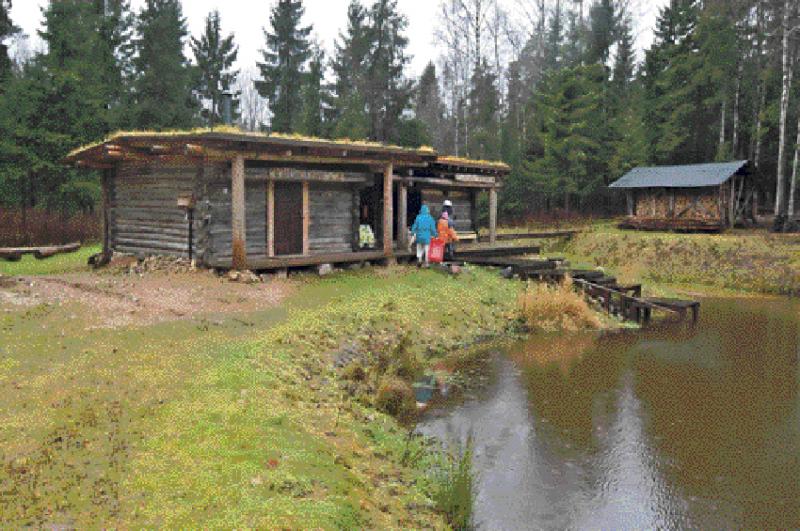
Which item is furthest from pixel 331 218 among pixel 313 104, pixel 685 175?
pixel 685 175

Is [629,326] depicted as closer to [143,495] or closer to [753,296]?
[753,296]

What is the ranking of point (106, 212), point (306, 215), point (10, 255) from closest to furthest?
point (306, 215), point (10, 255), point (106, 212)

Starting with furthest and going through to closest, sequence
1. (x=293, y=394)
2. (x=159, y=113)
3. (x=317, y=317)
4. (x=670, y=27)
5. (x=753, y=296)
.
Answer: (x=670, y=27) < (x=159, y=113) < (x=753, y=296) < (x=317, y=317) < (x=293, y=394)

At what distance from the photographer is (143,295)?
42.3ft

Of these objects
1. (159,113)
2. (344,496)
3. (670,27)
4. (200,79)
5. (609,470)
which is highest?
(670,27)

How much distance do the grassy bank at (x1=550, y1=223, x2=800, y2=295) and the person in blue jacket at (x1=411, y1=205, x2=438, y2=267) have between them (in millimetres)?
8746

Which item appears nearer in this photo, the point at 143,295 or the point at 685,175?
the point at 143,295

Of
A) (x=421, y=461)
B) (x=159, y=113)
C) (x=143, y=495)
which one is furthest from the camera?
(x=159, y=113)

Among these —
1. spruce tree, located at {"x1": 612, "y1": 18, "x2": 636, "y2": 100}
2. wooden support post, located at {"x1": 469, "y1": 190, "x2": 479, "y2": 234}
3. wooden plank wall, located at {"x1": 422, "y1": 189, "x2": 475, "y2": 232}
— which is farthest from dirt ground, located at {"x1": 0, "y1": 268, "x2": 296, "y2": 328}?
spruce tree, located at {"x1": 612, "y1": 18, "x2": 636, "y2": 100}

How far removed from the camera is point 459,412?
941cm

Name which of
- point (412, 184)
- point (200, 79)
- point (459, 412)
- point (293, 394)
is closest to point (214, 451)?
point (293, 394)

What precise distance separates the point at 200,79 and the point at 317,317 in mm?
36682

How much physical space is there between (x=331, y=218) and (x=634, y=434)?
39.4ft

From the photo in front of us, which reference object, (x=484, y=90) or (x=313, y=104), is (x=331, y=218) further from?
(x=484, y=90)
